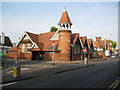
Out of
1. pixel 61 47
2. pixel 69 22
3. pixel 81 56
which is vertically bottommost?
pixel 81 56

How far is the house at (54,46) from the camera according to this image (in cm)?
3494

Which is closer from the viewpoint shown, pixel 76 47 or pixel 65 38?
pixel 65 38

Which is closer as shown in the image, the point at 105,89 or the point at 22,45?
the point at 105,89

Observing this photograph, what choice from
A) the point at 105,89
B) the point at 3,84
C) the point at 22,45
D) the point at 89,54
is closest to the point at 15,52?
the point at 22,45

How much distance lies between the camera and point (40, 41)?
42406 millimetres

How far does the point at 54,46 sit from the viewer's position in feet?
112

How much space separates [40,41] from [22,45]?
17.3ft

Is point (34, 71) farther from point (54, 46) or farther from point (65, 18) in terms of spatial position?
point (65, 18)

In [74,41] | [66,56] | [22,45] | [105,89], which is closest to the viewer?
[105,89]

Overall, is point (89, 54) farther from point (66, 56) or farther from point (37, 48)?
point (37, 48)

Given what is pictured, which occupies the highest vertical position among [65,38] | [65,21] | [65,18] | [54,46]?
[65,18]

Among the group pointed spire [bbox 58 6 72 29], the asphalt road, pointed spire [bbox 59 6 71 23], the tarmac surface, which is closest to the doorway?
pointed spire [bbox 58 6 72 29]

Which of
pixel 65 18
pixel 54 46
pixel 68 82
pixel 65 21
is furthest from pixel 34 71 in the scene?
pixel 65 18

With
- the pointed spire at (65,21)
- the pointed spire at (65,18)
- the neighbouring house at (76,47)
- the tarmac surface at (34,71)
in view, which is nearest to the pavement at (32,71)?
the tarmac surface at (34,71)
